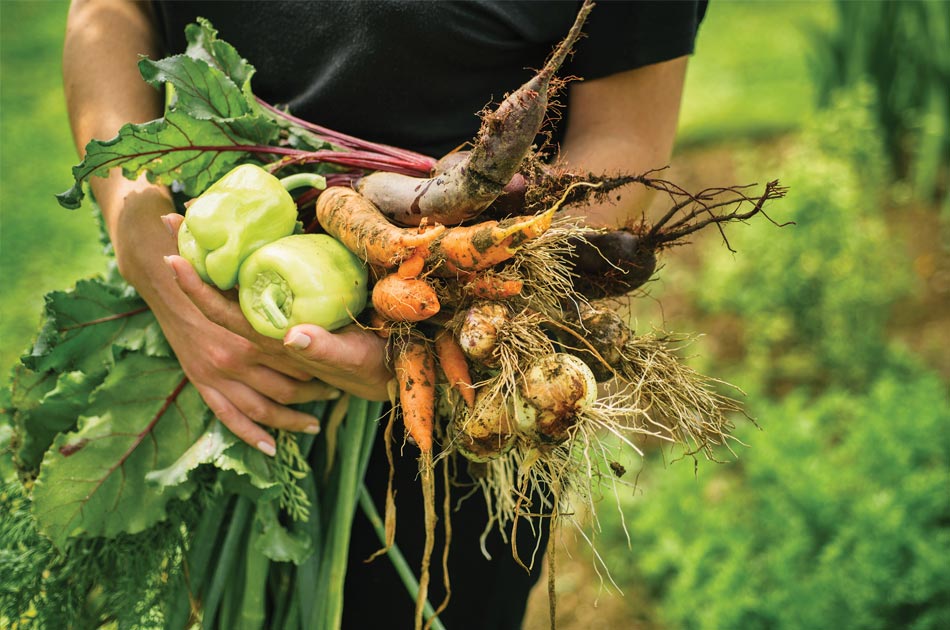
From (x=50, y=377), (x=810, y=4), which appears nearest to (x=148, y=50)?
(x=50, y=377)

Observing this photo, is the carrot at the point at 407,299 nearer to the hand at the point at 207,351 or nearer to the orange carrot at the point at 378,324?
the orange carrot at the point at 378,324

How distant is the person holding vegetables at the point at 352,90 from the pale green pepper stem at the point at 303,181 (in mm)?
190

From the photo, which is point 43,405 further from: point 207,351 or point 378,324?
point 378,324

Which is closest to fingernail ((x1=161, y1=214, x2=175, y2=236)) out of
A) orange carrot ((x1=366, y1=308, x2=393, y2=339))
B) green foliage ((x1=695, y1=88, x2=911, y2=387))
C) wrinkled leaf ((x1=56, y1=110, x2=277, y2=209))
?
wrinkled leaf ((x1=56, y1=110, x2=277, y2=209))

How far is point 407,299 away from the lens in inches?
46.0

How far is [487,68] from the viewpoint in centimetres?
144

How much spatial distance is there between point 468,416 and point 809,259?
8.85 ft

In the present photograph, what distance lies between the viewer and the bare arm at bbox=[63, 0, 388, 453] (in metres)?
1.31

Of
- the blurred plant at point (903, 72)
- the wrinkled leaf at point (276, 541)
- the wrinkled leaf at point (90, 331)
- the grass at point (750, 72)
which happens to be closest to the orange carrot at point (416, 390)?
the wrinkled leaf at point (276, 541)

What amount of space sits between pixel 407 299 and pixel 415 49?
49cm

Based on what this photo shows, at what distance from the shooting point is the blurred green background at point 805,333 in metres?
2.30

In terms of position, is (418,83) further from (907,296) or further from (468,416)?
(907,296)

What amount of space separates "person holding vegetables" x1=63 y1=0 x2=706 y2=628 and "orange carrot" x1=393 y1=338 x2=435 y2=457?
56 millimetres

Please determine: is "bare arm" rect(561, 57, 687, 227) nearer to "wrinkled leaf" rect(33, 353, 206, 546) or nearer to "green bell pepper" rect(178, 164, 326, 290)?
"green bell pepper" rect(178, 164, 326, 290)
